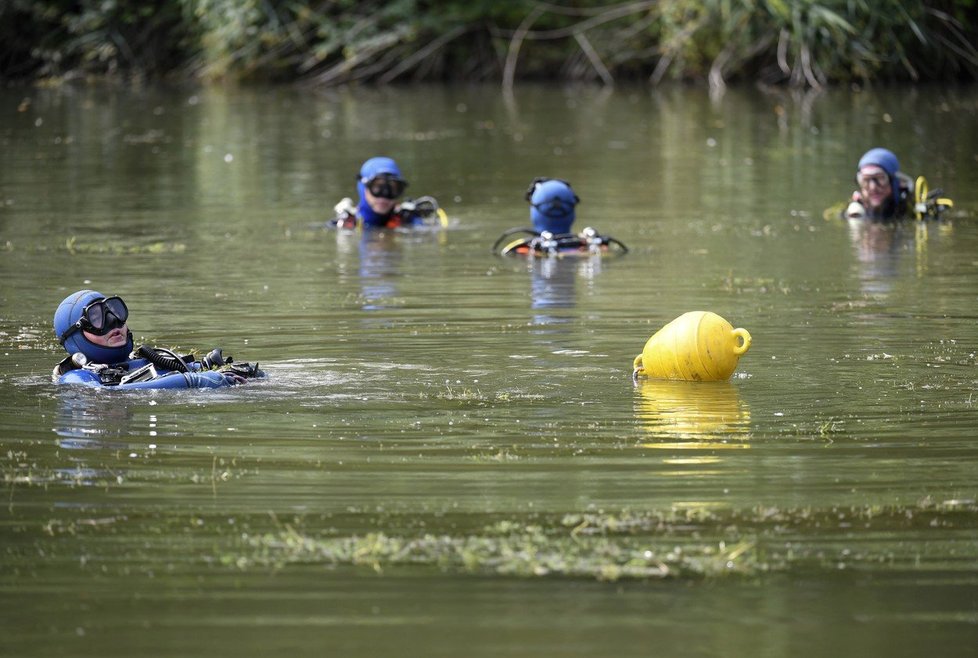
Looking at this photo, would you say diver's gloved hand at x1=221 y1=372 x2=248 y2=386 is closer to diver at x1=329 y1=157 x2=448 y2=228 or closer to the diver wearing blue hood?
diver at x1=329 y1=157 x2=448 y2=228

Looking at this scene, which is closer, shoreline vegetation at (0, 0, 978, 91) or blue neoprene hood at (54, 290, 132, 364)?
blue neoprene hood at (54, 290, 132, 364)

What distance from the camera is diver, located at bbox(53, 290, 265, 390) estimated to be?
11648 millimetres

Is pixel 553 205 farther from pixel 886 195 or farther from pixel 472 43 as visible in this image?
pixel 472 43

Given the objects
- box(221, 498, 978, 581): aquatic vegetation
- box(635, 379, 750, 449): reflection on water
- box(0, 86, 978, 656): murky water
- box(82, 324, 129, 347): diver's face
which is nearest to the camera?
box(0, 86, 978, 656): murky water

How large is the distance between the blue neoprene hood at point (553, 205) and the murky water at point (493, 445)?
74cm

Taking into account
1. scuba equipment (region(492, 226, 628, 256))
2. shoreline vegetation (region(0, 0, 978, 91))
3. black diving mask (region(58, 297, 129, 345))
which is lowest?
black diving mask (region(58, 297, 129, 345))

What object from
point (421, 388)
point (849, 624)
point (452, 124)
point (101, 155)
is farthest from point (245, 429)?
point (452, 124)

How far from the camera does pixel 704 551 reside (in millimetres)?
7832

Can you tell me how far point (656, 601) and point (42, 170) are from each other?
21755 mm

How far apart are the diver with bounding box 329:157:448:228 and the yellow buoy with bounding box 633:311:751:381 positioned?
9.20 metres

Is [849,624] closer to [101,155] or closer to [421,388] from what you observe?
[421,388]

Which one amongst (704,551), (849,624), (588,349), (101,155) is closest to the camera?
(849,624)

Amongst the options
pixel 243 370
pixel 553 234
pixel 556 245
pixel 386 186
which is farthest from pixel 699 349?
pixel 386 186

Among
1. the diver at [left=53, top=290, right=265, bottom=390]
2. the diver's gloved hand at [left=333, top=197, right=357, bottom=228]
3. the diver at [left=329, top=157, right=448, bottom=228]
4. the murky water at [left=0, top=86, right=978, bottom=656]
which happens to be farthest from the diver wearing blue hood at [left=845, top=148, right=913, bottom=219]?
the diver at [left=53, top=290, right=265, bottom=390]
